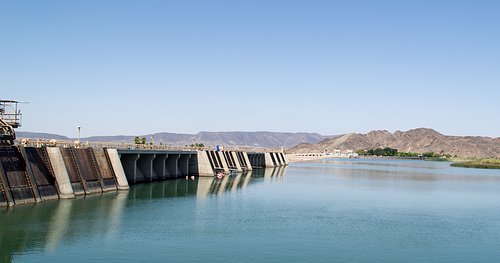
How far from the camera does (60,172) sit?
153ft

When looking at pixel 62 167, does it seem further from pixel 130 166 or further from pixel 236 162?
pixel 236 162

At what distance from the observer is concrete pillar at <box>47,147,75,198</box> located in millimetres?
46281

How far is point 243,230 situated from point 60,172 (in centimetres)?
2273

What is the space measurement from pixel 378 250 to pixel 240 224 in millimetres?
12893

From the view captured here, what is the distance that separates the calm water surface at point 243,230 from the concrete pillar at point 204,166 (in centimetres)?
3163

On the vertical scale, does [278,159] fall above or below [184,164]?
below

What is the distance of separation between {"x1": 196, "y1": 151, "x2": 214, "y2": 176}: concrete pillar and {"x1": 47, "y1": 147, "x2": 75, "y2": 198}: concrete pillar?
44045mm

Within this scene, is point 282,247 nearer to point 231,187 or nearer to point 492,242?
point 492,242

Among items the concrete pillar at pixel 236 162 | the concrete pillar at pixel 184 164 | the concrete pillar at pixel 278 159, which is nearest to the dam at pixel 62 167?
the concrete pillar at pixel 184 164

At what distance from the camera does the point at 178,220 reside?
40.2 m

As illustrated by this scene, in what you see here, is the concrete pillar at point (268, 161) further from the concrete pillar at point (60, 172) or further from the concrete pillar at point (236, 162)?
the concrete pillar at point (60, 172)

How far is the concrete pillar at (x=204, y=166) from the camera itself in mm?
90312

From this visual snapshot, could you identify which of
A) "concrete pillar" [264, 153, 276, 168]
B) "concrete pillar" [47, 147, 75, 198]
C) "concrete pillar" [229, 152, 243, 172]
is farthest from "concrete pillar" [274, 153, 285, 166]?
"concrete pillar" [47, 147, 75, 198]

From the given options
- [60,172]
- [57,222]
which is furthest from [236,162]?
[57,222]
